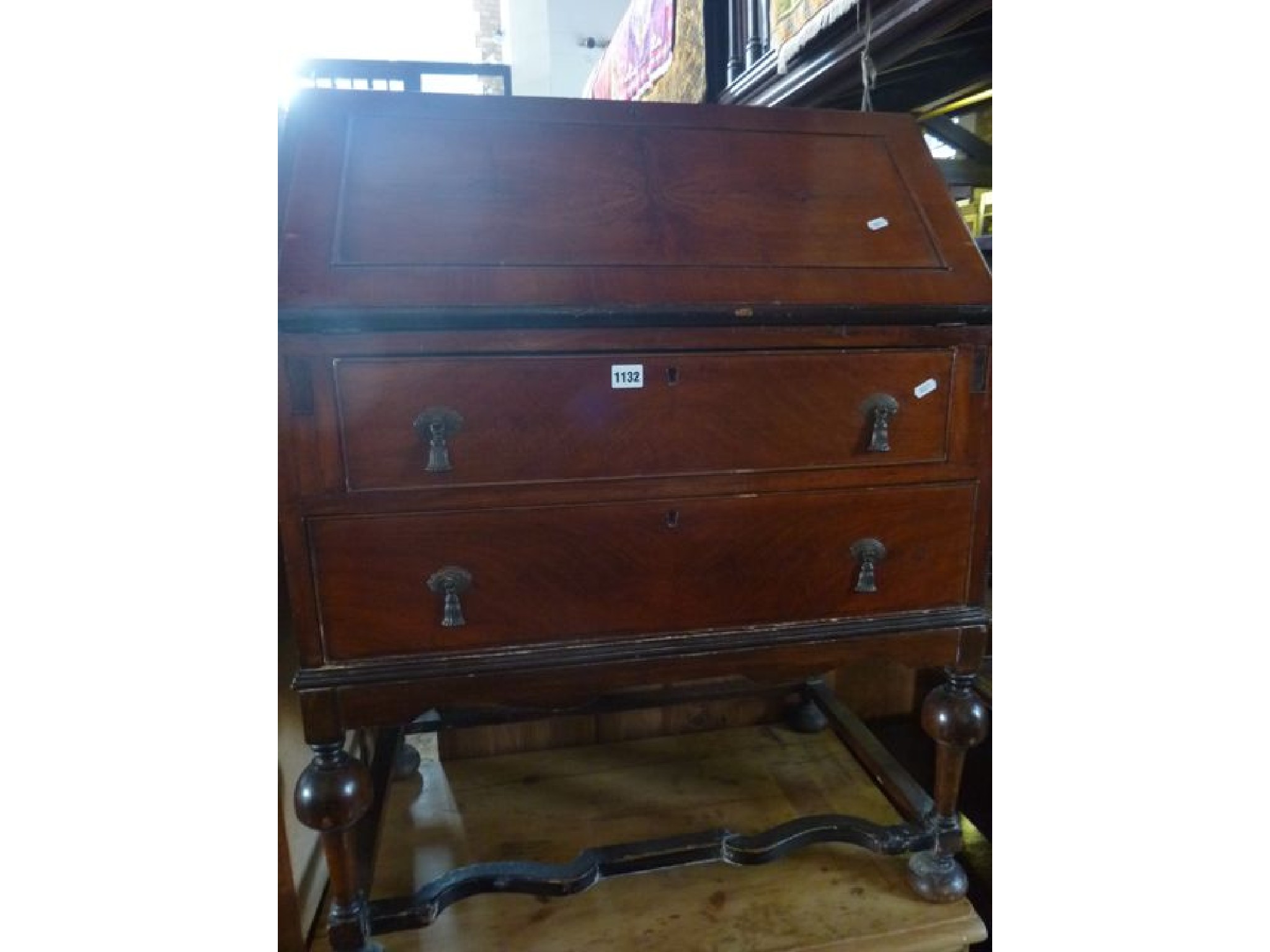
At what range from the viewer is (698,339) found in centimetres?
84

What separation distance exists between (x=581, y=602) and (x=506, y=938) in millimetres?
587

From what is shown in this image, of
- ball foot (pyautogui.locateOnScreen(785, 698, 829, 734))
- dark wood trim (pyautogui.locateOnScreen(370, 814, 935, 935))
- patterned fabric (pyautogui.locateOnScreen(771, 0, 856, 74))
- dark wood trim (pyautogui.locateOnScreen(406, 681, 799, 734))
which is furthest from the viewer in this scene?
ball foot (pyautogui.locateOnScreen(785, 698, 829, 734))

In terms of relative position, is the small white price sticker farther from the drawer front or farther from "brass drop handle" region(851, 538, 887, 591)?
"brass drop handle" region(851, 538, 887, 591)

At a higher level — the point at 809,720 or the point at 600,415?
the point at 600,415

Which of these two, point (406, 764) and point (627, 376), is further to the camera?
point (406, 764)

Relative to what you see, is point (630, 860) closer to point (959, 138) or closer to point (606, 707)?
point (606, 707)

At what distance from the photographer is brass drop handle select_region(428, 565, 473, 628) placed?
2.70 feet

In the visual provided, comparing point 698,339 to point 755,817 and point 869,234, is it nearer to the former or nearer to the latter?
point 869,234

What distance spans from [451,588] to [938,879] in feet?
2.89

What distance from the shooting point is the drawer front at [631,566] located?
824 mm

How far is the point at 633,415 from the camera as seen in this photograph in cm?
84

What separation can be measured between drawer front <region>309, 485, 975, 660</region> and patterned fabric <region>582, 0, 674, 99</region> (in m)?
1.38

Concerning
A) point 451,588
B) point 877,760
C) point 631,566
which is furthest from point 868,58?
point 877,760

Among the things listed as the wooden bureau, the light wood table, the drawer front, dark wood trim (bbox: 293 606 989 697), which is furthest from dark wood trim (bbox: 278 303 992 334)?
the light wood table
